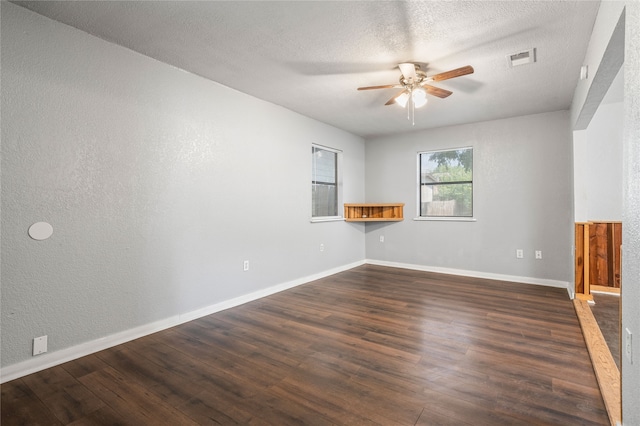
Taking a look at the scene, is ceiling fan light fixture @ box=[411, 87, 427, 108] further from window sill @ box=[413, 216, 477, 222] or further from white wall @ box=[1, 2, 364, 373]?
window sill @ box=[413, 216, 477, 222]

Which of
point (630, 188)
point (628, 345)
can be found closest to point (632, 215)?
point (630, 188)

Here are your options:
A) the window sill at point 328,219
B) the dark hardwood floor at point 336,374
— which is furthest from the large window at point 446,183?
the dark hardwood floor at point 336,374

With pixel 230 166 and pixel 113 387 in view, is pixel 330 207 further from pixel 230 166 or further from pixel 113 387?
pixel 113 387

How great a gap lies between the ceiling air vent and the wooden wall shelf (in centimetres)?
291

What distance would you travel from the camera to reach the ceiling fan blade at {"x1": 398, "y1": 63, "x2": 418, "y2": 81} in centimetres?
267

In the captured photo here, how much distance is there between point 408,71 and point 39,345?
3.54m

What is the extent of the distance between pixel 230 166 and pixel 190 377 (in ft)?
7.03

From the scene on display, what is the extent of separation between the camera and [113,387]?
1904mm

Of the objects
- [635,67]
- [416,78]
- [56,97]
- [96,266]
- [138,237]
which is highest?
[416,78]

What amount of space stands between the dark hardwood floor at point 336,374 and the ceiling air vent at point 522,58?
94.5 inches

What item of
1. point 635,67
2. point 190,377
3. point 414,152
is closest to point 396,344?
point 190,377

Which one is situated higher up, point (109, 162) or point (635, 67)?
point (635, 67)

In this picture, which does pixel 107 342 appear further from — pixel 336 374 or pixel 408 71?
pixel 408 71

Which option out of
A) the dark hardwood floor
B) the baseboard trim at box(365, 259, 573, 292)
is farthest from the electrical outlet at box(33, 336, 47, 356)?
the baseboard trim at box(365, 259, 573, 292)
